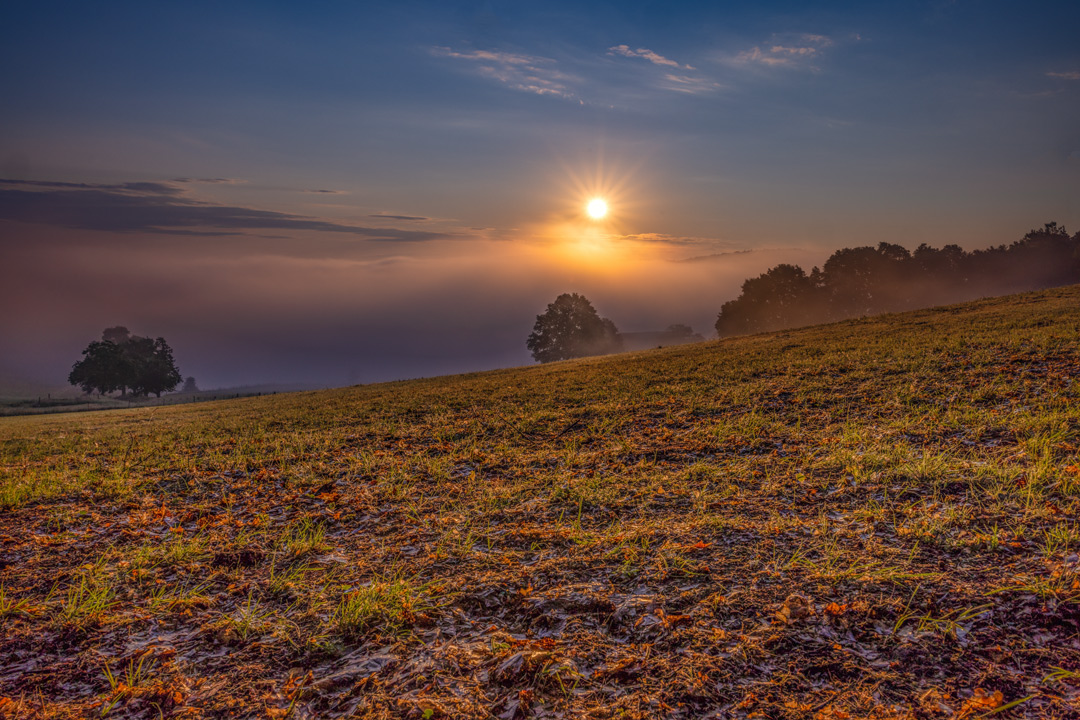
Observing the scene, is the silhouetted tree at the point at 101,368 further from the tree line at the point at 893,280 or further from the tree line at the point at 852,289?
the tree line at the point at 893,280

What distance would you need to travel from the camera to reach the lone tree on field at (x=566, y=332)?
81.4m

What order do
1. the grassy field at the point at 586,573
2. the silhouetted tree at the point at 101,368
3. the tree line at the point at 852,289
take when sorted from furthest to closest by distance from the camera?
the tree line at the point at 852,289 < the silhouetted tree at the point at 101,368 < the grassy field at the point at 586,573

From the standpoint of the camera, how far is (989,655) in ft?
11.8

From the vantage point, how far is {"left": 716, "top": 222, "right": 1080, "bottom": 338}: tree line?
248 feet

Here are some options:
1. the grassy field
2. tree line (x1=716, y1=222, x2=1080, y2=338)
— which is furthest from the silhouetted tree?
tree line (x1=716, y1=222, x2=1080, y2=338)

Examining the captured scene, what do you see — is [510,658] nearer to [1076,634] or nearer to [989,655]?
[989,655]

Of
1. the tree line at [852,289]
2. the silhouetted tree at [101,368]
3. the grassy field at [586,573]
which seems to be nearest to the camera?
the grassy field at [586,573]

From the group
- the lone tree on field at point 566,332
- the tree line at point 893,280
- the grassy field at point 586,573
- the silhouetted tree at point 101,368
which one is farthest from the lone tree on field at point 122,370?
the tree line at point 893,280

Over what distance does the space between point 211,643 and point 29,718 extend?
3.37 feet

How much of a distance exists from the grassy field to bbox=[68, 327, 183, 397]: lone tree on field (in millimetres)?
75489

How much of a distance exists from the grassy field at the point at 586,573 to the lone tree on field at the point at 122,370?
75489mm

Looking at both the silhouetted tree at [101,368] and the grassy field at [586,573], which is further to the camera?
the silhouetted tree at [101,368]

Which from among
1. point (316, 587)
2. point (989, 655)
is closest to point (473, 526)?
point (316, 587)

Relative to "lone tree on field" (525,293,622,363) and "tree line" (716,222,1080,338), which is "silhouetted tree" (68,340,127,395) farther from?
"tree line" (716,222,1080,338)
